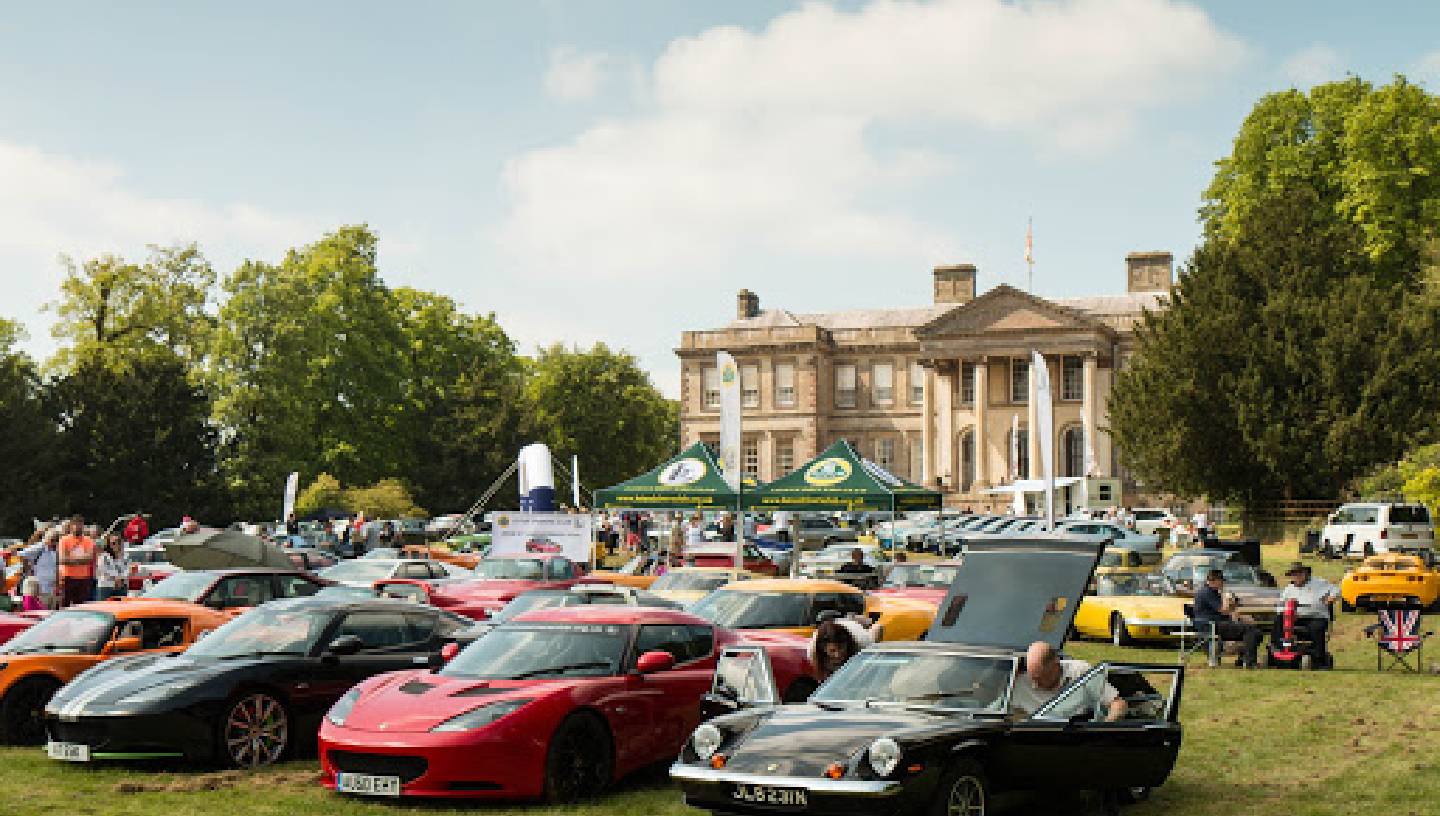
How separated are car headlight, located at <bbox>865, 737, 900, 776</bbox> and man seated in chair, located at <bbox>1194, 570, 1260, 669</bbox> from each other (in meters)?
12.5

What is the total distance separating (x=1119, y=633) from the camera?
77.6 feet

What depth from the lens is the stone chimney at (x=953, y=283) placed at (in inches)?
4222

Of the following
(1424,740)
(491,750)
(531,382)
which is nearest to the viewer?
(491,750)

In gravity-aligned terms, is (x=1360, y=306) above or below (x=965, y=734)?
above

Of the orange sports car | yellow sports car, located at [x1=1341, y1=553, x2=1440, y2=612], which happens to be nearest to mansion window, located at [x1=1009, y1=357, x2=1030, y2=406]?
yellow sports car, located at [x1=1341, y1=553, x2=1440, y2=612]

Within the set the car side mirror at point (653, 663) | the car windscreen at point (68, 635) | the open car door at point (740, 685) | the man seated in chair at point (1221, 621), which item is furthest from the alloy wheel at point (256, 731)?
the man seated in chair at point (1221, 621)

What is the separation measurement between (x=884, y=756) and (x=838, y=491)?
1975 centimetres

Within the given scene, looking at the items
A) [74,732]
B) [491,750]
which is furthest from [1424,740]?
[74,732]

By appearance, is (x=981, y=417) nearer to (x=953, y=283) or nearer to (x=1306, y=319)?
(x=953, y=283)

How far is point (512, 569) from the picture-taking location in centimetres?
2672

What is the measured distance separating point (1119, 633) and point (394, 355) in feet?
190

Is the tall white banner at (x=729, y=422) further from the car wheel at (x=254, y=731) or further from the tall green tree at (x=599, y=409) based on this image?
the tall green tree at (x=599, y=409)

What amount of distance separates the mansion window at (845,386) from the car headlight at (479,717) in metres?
93.4

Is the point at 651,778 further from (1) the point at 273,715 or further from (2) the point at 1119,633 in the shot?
(2) the point at 1119,633
